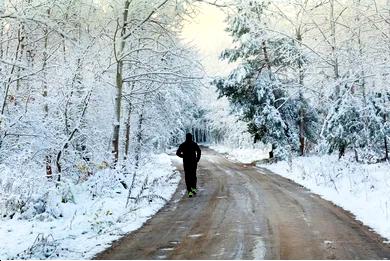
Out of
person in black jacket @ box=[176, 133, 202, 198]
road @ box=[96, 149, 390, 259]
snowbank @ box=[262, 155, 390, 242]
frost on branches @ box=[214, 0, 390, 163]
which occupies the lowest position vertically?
road @ box=[96, 149, 390, 259]

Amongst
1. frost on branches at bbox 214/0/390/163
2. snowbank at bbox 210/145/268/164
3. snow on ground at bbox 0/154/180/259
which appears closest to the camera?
snow on ground at bbox 0/154/180/259

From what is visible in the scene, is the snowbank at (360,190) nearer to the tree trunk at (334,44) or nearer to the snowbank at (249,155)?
the tree trunk at (334,44)

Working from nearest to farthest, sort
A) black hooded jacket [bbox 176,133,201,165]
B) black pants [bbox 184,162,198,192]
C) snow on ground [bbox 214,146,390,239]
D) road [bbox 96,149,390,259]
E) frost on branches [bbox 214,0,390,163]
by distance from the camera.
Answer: road [bbox 96,149,390,259] → snow on ground [bbox 214,146,390,239] → black pants [bbox 184,162,198,192] → black hooded jacket [bbox 176,133,201,165] → frost on branches [bbox 214,0,390,163]

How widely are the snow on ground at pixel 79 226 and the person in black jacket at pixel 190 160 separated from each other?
1.83 metres

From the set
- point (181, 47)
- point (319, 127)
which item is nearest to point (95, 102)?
point (181, 47)

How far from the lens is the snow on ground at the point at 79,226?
6.98m

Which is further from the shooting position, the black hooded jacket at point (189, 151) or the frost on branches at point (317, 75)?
the frost on branches at point (317, 75)

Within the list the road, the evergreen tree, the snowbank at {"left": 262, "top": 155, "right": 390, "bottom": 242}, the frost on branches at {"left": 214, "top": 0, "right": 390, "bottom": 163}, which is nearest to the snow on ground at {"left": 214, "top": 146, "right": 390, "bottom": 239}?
the snowbank at {"left": 262, "top": 155, "right": 390, "bottom": 242}

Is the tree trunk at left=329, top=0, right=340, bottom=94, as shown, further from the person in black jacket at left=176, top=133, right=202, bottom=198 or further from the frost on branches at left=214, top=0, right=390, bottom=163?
the person in black jacket at left=176, top=133, right=202, bottom=198

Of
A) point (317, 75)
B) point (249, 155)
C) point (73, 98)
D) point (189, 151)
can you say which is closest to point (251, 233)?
point (189, 151)

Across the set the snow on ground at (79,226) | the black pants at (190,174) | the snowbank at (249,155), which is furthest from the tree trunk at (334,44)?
the snowbank at (249,155)

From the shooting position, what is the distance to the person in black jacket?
1453cm

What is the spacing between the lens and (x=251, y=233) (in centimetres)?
825

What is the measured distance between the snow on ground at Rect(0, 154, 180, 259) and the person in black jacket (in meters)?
1.83
